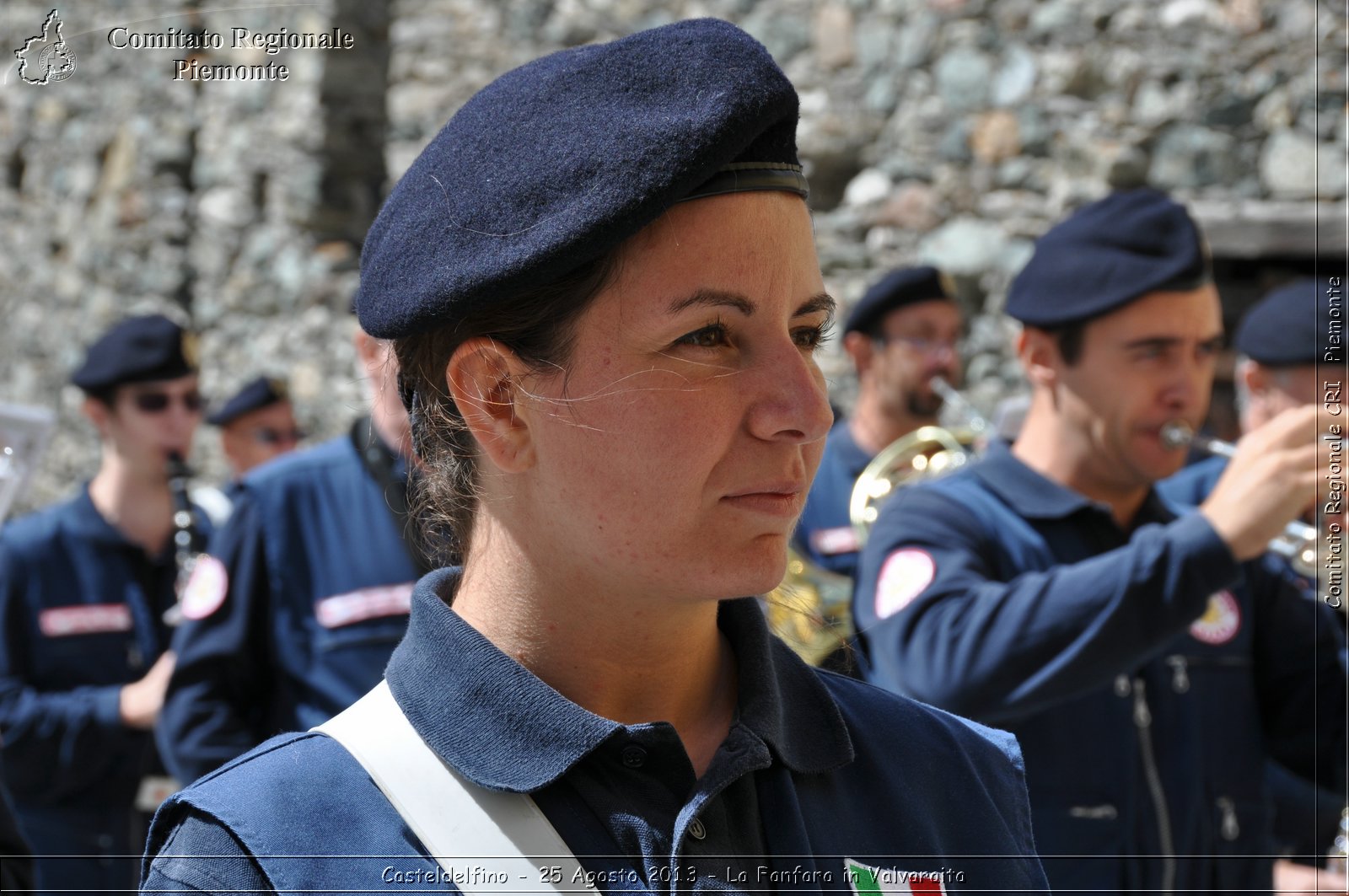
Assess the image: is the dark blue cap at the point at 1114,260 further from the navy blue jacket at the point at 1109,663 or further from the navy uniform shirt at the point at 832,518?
the navy uniform shirt at the point at 832,518

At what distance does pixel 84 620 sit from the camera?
12.7 feet

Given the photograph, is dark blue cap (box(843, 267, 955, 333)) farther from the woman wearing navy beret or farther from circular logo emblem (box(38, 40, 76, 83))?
→ the woman wearing navy beret

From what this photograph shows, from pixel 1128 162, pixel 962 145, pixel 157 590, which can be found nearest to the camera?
pixel 157 590

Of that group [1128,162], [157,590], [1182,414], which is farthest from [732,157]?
[1128,162]

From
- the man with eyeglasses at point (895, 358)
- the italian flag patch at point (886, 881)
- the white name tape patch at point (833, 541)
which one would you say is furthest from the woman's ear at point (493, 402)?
the man with eyeglasses at point (895, 358)

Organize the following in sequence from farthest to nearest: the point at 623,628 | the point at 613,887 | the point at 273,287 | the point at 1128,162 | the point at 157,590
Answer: the point at 273,287 → the point at 1128,162 → the point at 157,590 → the point at 623,628 → the point at 613,887

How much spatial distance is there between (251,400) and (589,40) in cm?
217

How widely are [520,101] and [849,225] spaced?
190 inches

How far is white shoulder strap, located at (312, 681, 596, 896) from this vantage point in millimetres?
1114

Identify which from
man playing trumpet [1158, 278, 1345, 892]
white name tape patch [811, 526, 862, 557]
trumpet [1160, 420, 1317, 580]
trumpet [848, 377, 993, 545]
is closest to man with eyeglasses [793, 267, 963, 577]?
white name tape patch [811, 526, 862, 557]

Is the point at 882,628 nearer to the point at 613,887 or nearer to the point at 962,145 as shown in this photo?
the point at 613,887

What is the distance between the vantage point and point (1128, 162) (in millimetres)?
5273

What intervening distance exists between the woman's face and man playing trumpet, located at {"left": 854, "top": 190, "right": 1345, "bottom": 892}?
1.25 meters

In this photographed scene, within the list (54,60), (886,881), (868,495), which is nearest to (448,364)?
(886,881)
